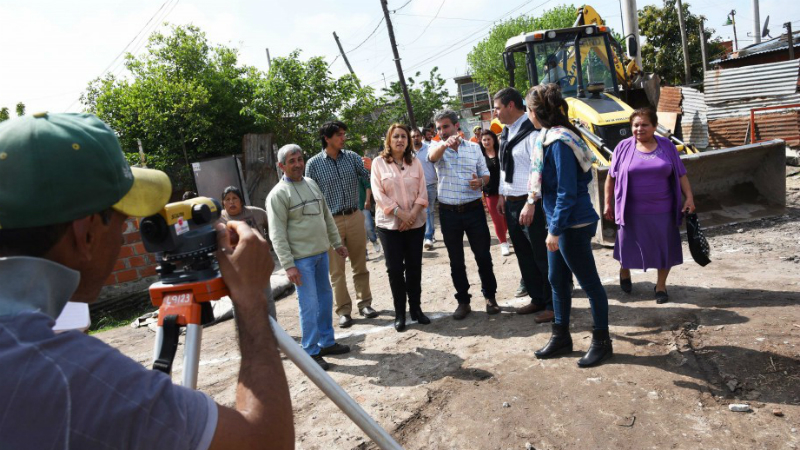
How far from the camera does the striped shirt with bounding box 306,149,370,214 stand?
17.5ft

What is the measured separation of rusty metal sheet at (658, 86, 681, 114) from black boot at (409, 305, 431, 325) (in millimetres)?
12475

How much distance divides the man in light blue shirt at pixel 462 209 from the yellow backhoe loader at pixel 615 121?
1.85 meters

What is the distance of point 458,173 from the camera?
197 inches

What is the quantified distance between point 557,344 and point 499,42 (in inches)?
1769

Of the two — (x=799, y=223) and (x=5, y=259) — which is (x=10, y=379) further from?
(x=799, y=223)

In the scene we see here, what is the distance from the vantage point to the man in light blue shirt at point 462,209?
5.00 metres

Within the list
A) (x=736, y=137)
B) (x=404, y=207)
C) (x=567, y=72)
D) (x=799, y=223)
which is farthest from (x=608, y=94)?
(x=736, y=137)

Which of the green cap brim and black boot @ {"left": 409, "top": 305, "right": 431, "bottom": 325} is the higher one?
the green cap brim

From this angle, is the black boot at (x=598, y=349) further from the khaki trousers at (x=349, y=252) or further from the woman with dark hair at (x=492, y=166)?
the woman with dark hair at (x=492, y=166)

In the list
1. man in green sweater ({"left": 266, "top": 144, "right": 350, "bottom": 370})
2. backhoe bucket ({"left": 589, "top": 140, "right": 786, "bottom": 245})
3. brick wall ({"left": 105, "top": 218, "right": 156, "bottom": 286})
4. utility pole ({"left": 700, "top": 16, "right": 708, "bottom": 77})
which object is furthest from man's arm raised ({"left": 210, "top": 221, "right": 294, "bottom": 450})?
utility pole ({"left": 700, "top": 16, "right": 708, "bottom": 77})

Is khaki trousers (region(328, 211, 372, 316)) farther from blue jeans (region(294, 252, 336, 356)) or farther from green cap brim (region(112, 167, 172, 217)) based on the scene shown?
green cap brim (region(112, 167, 172, 217))

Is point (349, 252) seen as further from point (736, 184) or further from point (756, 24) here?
point (756, 24)

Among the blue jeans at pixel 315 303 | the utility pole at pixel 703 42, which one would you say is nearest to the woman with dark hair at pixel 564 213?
the blue jeans at pixel 315 303

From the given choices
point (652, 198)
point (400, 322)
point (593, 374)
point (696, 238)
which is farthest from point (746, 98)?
point (593, 374)
